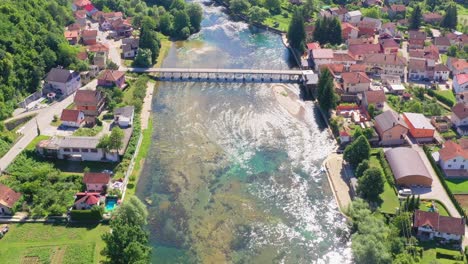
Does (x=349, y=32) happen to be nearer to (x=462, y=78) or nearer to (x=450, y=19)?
(x=450, y=19)

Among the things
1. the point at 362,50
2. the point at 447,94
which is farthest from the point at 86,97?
the point at 447,94

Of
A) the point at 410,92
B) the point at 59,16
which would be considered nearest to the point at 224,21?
the point at 59,16

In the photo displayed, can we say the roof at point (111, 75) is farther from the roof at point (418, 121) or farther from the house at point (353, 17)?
the house at point (353, 17)

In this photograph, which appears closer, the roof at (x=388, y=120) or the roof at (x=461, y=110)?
the roof at (x=388, y=120)

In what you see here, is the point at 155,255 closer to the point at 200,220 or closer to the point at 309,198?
the point at 200,220

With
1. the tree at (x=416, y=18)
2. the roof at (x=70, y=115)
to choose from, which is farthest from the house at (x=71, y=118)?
the tree at (x=416, y=18)

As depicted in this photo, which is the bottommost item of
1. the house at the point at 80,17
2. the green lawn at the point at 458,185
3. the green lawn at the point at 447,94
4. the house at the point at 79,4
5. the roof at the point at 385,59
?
the green lawn at the point at 458,185
